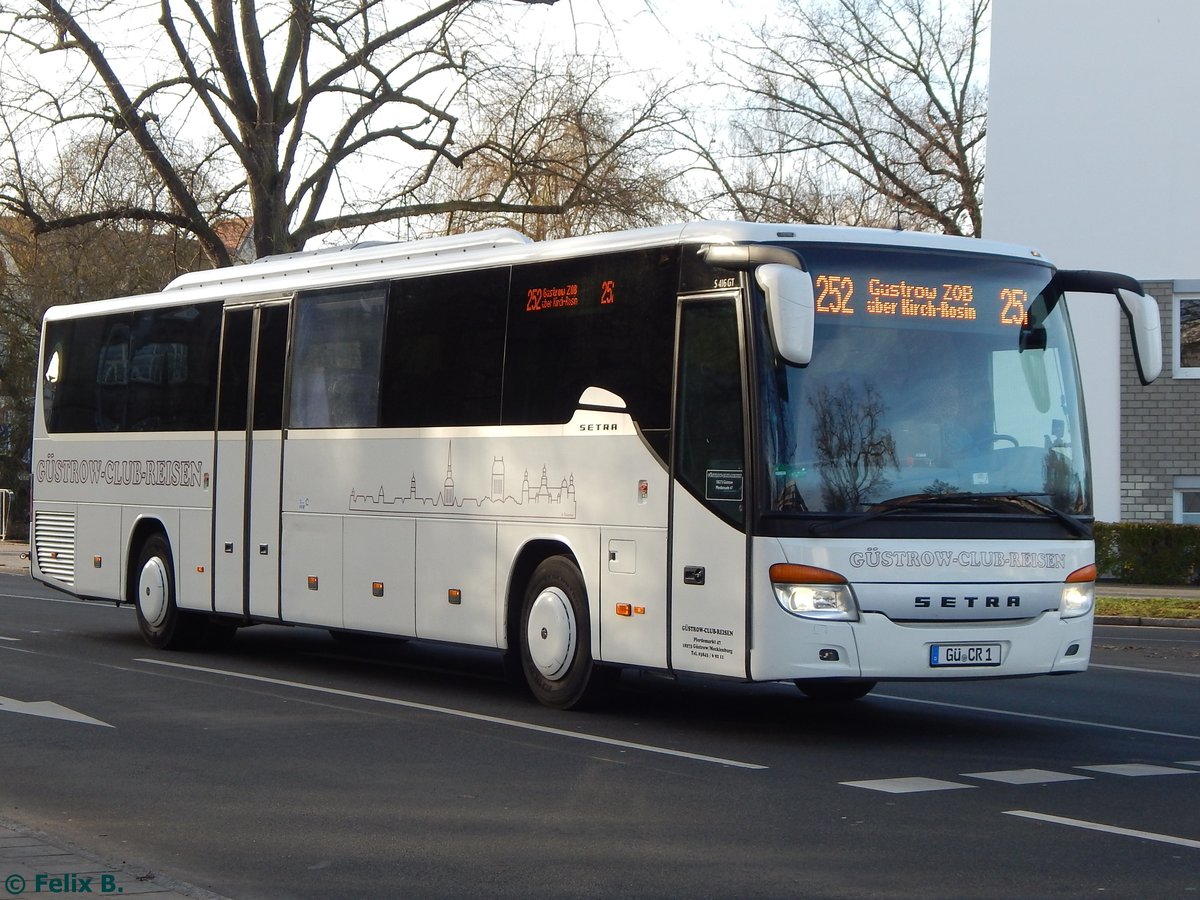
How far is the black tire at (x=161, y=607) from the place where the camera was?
16531mm

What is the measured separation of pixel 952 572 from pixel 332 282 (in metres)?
6.41

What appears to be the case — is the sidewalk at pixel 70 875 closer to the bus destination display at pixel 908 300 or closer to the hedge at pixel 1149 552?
the bus destination display at pixel 908 300

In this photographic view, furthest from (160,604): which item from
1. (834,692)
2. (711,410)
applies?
(711,410)

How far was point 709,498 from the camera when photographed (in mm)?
10727

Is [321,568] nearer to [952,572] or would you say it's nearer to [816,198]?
[952,572]

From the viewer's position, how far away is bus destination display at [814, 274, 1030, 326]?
1067 cm

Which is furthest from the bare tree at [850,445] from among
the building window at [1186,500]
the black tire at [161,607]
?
the building window at [1186,500]

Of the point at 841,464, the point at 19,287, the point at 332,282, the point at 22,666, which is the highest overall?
the point at 19,287

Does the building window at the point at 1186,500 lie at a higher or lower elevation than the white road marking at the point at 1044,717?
higher

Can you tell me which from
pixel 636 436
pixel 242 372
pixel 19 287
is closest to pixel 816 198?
pixel 19 287

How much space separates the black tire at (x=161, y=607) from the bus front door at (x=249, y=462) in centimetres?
94

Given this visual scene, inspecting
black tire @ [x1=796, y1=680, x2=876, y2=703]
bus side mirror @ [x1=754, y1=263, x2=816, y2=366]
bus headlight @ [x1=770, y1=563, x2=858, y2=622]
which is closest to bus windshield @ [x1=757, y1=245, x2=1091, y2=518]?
bus headlight @ [x1=770, y1=563, x2=858, y2=622]

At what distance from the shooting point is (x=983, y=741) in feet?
35.7

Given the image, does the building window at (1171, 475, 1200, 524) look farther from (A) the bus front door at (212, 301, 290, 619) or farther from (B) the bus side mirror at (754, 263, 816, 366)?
(B) the bus side mirror at (754, 263, 816, 366)
